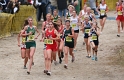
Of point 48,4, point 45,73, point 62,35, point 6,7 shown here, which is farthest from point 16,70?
point 48,4

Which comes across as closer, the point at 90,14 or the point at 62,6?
the point at 90,14

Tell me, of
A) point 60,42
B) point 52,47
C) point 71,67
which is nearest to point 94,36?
point 60,42

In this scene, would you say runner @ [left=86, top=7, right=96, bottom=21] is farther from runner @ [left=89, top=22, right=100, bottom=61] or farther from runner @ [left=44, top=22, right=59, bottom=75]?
runner @ [left=44, top=22, right=59, bottom=75]

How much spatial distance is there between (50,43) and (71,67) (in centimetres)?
175

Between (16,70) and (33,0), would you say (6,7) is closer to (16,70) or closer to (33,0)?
(33,0)

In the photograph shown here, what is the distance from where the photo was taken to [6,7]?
26.4 meters

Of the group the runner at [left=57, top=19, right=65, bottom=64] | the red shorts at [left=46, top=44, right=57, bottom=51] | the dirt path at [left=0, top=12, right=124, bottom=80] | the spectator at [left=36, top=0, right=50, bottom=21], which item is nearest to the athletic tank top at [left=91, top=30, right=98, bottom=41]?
the dirt path at [left=0, top=12, right=124, bottom=80]

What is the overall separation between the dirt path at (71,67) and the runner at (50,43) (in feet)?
1.24

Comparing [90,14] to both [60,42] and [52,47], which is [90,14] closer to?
[60,42]

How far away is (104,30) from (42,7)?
12.8 ft

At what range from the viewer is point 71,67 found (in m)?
17.3

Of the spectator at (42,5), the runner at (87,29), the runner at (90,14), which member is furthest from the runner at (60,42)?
the spectator at (42,5)

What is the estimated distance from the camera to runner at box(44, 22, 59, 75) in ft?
51.4

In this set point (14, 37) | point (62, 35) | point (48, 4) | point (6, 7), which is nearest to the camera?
point (62, 35)
